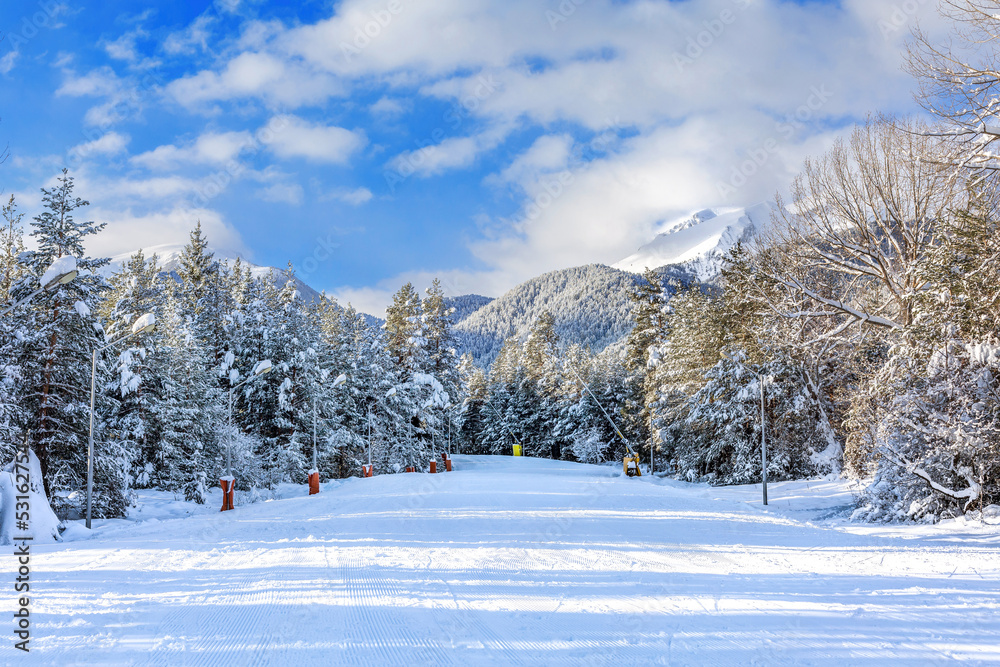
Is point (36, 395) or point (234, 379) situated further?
point (234, 379)

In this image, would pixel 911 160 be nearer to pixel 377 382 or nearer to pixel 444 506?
pixel 444 506

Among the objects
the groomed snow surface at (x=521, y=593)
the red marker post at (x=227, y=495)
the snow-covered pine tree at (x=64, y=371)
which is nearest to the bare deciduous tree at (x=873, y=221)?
the groomed snow surface at (x=521, y=593)

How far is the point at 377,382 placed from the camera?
40.4m

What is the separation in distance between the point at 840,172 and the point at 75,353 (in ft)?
78.9

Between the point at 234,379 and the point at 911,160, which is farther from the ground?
the point at 911,160

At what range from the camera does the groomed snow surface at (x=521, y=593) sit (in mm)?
→ 5152

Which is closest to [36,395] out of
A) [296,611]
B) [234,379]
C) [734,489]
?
[234,379]

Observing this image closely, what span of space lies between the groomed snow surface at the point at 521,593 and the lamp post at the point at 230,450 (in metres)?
4.12

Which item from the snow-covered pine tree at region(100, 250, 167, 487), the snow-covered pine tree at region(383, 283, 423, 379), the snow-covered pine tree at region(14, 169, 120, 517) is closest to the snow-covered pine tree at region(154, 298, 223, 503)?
the snow-covered pine tree at region(100, 250, 167, 487)

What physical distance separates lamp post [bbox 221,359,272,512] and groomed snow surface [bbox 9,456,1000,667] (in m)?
4.12

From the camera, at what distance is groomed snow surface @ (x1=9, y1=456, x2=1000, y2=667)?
5152mm

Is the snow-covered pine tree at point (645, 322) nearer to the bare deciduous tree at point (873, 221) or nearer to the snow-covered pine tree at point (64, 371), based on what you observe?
the bare deciduous tree at point (873, 221)

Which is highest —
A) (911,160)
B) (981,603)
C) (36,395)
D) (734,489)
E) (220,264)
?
(220,264)

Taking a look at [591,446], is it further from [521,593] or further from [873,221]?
[521,593]
